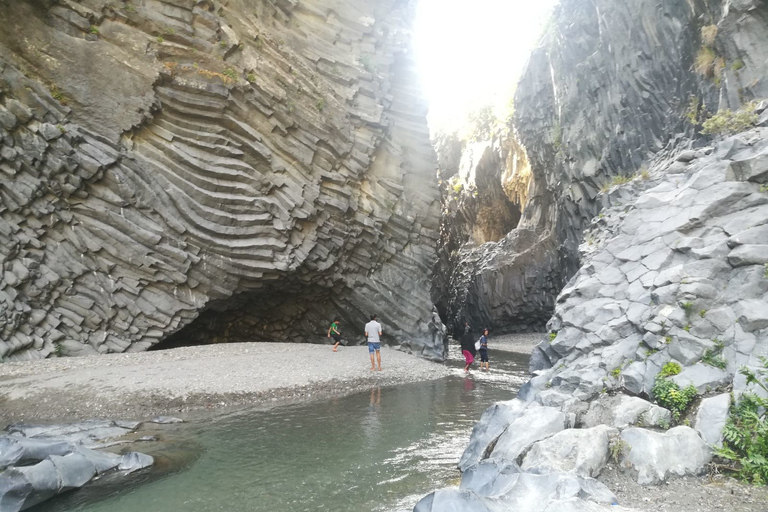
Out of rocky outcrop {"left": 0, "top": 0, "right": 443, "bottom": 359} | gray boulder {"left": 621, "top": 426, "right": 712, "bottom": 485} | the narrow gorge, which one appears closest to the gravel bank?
the narrow gorge

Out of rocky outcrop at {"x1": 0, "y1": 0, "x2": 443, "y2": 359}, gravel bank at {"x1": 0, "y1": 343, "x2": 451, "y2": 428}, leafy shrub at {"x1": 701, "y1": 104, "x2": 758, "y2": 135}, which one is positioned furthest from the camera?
rocky outcrop at {"x1": 0, "y1": 0, "x2": 443, "y2": 359}

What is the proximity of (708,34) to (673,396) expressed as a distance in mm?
13655

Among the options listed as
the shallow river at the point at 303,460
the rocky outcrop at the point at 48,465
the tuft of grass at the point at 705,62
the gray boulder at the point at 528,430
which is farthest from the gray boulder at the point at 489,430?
the tuft of grass at the point at 705,62

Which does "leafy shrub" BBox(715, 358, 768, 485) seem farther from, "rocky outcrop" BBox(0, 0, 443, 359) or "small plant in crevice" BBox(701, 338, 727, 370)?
"rocky outcrop" BBox(0, 0, 443, 359)

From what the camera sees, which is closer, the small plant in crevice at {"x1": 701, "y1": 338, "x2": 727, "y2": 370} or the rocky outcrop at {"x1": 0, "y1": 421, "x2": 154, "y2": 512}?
the rocky outcrop at {"x1": 0, "y1": 421, "x2": 154, "y2": 512}

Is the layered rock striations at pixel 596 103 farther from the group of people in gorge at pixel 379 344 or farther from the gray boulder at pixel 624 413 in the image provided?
the gray boulder at pixel 624 413

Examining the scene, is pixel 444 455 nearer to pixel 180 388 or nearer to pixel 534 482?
pixel 534 482

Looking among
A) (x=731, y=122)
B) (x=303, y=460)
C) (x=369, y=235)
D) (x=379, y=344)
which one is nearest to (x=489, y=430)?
(x=303, y=460)

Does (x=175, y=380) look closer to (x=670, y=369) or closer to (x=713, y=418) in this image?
(x=670, y=369)

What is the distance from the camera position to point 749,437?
5.54 m

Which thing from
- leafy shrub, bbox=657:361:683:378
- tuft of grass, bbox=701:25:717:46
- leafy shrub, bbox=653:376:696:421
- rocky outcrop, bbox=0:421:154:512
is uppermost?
tuft of grass, bbox=701:25:717:46

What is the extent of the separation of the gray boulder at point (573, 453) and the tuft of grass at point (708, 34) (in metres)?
13.8

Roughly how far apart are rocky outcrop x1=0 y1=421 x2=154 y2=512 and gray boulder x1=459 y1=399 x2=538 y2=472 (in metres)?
5.68

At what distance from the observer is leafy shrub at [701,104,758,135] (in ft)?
36.6
